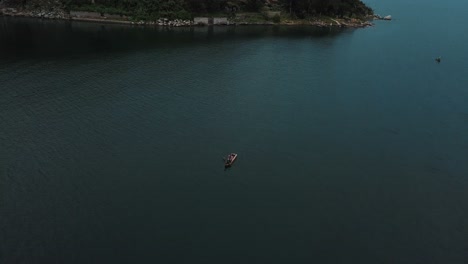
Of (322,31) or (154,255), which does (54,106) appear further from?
(322,31)

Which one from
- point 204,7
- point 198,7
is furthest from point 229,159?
point 204,7

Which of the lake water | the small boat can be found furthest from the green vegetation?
the small boat

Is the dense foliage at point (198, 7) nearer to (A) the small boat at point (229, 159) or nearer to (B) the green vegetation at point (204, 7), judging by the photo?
(B) the green vegetation at point (204, 7)

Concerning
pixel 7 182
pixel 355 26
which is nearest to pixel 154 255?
pixel 7 182

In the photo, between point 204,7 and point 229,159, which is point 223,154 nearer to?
point 229,159

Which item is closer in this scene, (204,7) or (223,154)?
(223,154)

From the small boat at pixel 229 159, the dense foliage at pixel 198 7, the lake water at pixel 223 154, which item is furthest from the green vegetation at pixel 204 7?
the small boat at pixel 229 159
